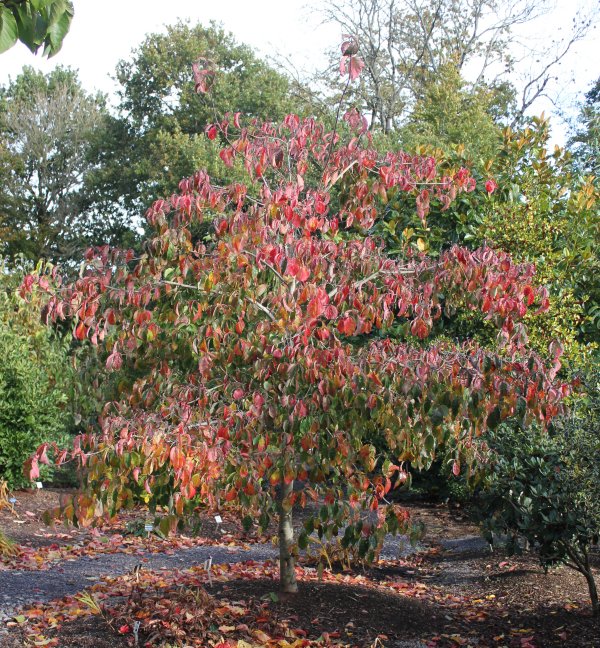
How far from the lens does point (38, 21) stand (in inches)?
101

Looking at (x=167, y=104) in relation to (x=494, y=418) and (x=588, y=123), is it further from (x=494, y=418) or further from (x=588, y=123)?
(x=494, y=418)

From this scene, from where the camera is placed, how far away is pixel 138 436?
10.5ft

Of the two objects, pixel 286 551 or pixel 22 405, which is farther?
pixel 22 405

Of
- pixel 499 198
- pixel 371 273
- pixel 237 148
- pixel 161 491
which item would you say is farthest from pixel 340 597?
pixel 499 198

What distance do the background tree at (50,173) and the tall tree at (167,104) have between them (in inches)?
48.1

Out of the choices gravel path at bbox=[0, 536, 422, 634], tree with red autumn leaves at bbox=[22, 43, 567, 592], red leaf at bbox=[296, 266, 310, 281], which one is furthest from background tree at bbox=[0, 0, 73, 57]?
gravel path at bbox=[0, 536, 422, 634]

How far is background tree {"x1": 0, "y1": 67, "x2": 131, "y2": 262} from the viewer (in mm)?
25078

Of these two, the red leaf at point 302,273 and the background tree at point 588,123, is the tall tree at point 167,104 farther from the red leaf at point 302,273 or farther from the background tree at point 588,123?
the red leaf at point 302,273

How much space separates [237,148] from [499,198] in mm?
4920

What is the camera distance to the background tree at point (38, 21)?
2.40 metres

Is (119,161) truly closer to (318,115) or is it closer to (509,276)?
(318,115)

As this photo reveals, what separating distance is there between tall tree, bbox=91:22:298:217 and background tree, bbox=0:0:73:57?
19.1 metres

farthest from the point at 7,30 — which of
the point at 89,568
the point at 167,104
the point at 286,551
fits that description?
the point at 167,104

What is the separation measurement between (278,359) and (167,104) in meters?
21.3
